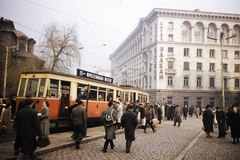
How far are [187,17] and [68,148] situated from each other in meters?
46.0

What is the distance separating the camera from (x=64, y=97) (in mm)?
13664

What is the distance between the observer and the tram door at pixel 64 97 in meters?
13.3

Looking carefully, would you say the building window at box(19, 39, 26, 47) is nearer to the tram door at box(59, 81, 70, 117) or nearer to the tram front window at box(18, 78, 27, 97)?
the tram front window at box(18, 78, 27, 97)

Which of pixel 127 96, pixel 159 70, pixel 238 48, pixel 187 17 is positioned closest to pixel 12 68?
pixel 127 96

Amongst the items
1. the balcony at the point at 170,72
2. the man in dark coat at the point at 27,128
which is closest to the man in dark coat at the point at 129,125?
the man in dark coat at the point at 27,128

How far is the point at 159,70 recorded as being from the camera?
1932 inches

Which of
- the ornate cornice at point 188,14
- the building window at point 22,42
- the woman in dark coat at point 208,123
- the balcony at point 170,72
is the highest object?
the ornate cornice at point 188,14

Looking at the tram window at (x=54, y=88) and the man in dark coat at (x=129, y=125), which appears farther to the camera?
the tram window at (x=54, y=88)

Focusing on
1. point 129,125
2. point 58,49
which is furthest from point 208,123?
point 58,49

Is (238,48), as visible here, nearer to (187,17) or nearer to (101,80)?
(187,17)

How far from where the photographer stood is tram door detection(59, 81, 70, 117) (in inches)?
525

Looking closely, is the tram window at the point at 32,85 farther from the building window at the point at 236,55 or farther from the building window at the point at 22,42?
the building window at the point at 236,55

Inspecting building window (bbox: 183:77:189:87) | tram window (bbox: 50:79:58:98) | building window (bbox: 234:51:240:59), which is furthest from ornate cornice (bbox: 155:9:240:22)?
tram window (bbox: 50:79:58:98)

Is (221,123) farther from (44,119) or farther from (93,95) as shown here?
(44,119)
